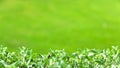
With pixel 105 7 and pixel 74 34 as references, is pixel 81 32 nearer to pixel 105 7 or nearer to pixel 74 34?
pixel 74 34

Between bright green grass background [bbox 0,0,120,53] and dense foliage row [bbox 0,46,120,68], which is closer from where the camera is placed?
dense foliage row [bbox 0,46,120,68]

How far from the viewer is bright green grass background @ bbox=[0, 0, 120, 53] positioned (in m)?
11.8

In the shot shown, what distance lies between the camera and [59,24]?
1267cm

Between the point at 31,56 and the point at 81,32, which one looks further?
the point at 81,32

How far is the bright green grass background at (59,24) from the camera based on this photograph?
1177 centimetres

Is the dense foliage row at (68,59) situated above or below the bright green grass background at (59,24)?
below

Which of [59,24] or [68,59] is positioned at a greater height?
[59,24]

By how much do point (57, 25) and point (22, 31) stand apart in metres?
1.17

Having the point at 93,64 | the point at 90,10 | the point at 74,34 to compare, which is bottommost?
the point at 93,64

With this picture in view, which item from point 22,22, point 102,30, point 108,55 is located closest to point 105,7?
point 102,30

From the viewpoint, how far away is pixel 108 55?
5.92 m

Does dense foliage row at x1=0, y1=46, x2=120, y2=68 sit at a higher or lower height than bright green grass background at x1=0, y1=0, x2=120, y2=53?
lower

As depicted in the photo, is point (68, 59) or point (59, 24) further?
point (59, 24)

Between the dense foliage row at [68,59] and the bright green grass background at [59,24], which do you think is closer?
the dense foliage row at [68,59]
